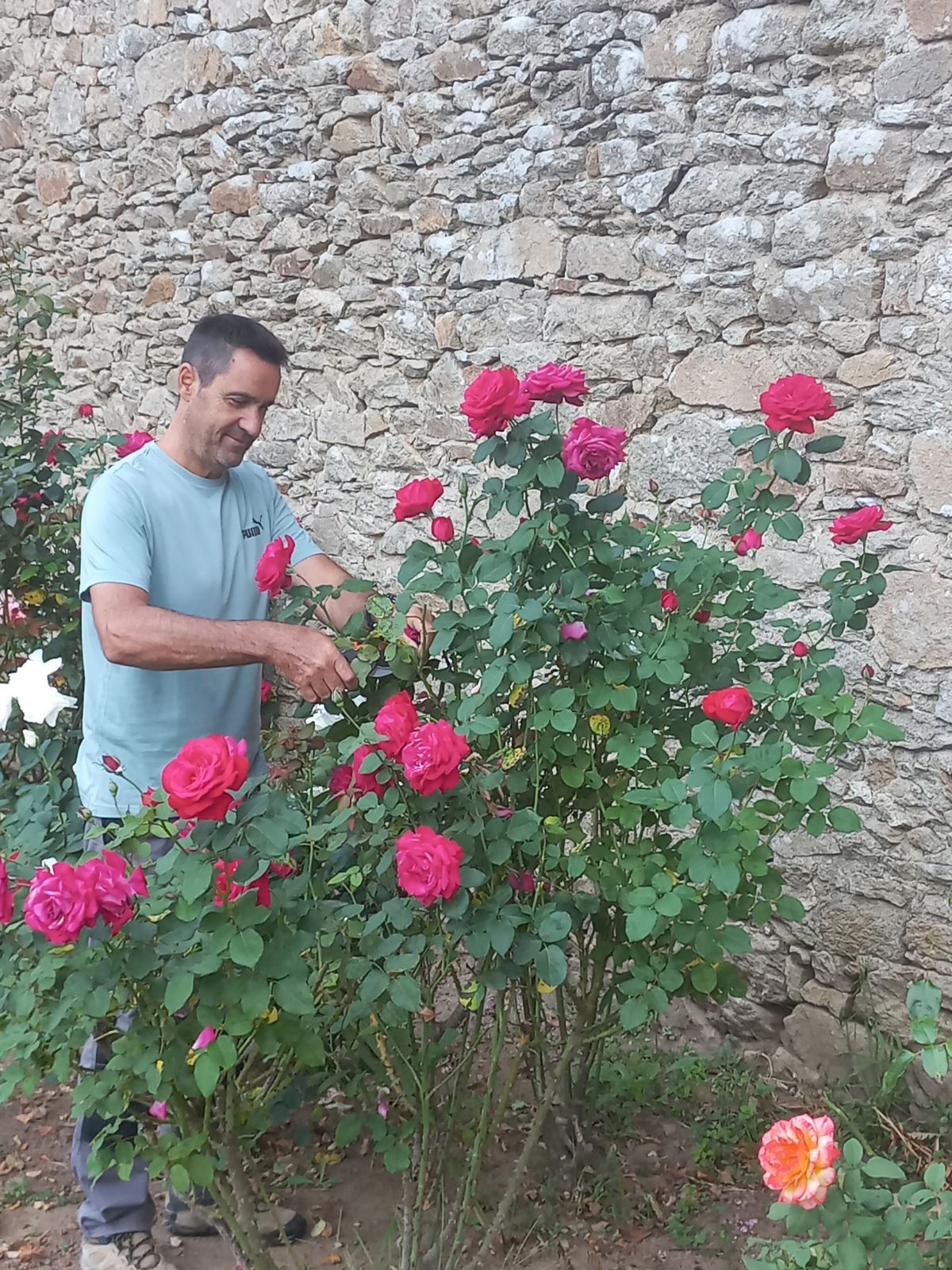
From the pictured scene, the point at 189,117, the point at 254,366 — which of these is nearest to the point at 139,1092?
the point at 254,366

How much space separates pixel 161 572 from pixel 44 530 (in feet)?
3.91

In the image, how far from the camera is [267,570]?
73.9 inches

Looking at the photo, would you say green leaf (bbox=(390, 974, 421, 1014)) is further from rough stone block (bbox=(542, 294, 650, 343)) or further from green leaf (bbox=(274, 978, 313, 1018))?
rough stone block (bbox=(542, 294, 650, 343))

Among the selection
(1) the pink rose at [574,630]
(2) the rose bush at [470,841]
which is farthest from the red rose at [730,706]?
(1) the pink rose at [574,630]

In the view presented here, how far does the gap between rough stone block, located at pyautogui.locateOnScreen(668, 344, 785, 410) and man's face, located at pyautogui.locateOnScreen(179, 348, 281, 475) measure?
116 cm

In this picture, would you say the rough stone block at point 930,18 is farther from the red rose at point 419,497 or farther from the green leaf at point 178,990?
the green leaf at point 178,990

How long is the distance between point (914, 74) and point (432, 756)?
6.50 feet

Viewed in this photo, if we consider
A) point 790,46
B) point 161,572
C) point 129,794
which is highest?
point 790,46

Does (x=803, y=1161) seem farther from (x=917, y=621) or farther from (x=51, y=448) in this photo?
(x=51, y=448)

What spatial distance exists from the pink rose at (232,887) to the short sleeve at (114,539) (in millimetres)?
744

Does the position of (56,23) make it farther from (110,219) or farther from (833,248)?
(833,248)

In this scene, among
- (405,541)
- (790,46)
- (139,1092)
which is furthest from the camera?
(405,541)

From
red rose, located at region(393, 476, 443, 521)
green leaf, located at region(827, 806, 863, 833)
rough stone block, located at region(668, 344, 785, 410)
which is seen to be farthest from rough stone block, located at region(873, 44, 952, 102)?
Result: green leaf, located at region(827, 806, 863, 833)

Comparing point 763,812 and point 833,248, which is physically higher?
point 833,248
